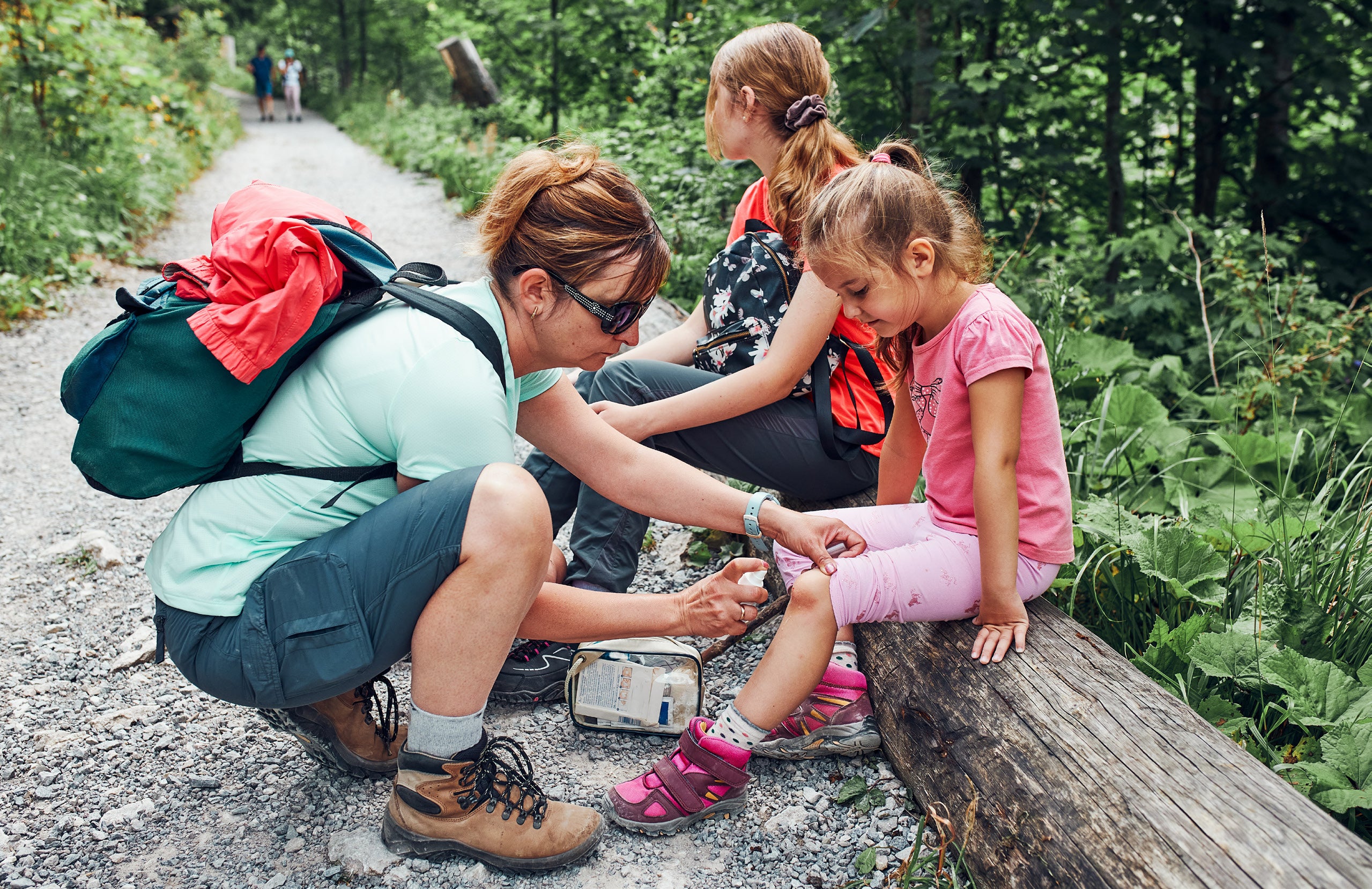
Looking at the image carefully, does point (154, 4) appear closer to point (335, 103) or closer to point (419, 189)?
point (335, 103)

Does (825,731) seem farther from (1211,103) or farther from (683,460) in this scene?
(1211,103)

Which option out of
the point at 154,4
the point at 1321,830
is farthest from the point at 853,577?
the point at 154,4

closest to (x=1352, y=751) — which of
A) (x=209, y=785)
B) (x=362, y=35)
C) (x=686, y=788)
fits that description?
(x=686, y=788)

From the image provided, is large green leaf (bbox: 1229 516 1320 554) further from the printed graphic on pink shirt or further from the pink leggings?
the printed graphic on pink shirt

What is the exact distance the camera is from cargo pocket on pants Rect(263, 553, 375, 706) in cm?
173

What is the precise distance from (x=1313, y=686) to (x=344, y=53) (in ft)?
101

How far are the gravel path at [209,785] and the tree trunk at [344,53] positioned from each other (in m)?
26.8

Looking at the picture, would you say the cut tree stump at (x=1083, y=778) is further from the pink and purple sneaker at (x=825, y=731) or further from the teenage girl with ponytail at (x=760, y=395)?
the teenage girl with ponytail at (x=760, y=395)

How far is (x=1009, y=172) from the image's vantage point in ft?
19.4

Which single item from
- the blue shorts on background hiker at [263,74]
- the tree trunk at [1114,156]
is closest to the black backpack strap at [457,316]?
the tree trunk at [1114,156]

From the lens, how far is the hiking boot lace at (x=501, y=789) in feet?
6.19

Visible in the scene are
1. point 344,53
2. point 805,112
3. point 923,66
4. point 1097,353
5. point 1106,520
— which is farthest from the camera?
point 344,53

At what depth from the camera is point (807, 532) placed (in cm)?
212

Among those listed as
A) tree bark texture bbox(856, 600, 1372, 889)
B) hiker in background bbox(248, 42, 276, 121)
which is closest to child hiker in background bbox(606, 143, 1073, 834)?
tree bark texture bbox(856, 600, 1372, 889)
